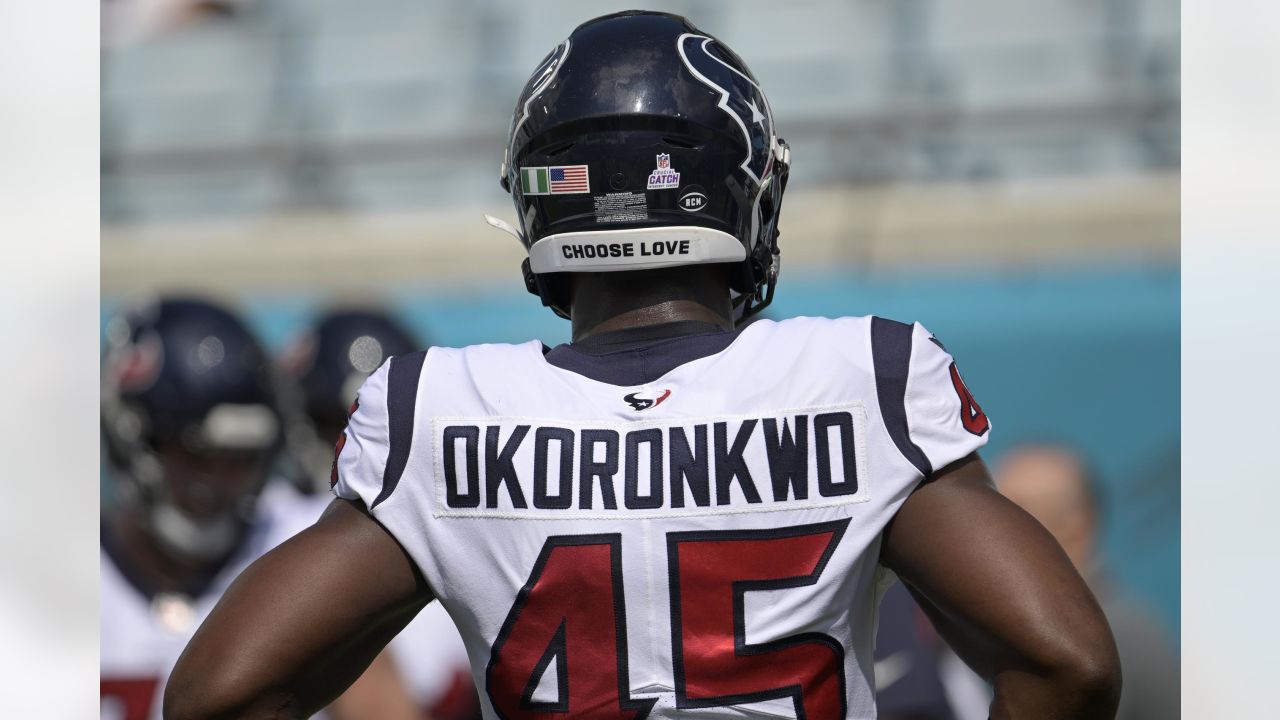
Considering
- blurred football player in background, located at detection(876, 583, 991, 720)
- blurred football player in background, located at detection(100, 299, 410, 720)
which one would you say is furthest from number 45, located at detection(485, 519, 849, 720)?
blurred football player in background, located at detection(876, 583, 991, 720)

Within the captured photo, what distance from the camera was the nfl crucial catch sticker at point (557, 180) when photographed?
1535 mm

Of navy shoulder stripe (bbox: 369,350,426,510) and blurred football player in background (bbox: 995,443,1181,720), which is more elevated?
navy shoulder stripe (bbox: 369,350,426,510)

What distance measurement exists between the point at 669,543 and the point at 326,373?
345cm

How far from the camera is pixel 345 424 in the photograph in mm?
3492

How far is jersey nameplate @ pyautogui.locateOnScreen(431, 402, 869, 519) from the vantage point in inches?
53.2

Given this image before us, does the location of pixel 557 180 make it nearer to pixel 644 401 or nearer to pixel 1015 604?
pixel 644 401

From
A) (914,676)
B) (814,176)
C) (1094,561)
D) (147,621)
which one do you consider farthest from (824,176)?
(147,621)

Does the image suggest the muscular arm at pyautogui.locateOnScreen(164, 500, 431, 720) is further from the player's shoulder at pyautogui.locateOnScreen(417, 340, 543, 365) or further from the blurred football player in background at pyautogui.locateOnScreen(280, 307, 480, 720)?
the blurred football player in background at pyautogui.locateOnScreen(280, 307, 480, 720)

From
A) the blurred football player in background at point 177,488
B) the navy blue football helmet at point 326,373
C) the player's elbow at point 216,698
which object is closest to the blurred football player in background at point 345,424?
the navy blue football helmet at point 326,373

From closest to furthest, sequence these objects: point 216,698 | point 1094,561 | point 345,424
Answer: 1. point 216,698
2. point 345,424
3. point 1094,561

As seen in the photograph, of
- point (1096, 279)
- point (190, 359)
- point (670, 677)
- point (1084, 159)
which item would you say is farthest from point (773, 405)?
point (1084, 159)

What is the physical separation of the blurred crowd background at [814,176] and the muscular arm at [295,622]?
4729 mm

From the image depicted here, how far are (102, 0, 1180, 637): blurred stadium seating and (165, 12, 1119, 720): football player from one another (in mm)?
4645

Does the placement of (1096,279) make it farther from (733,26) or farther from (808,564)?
(808,564)
